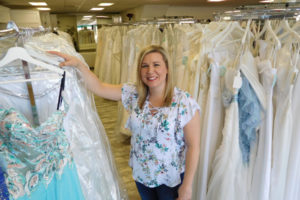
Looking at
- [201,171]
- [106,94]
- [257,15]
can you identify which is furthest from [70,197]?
[257,15]

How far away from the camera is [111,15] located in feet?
30.4

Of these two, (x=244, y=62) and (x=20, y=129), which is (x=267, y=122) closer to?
(x=244, y=62)

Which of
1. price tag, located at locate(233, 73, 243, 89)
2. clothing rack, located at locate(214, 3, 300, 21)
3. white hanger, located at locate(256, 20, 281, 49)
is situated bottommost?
price tag, located at locate(233, 73, 243, 89)

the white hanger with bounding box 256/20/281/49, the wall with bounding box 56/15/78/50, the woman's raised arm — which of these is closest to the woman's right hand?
the woman's raised arm

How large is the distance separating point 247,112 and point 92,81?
29.3 inches

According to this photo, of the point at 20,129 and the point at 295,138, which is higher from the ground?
the point at 20,129

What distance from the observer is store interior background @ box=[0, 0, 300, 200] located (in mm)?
2629

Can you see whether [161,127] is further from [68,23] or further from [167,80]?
[68,23]

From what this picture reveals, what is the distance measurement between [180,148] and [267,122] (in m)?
0.42

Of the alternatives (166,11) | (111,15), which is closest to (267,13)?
(166,11)

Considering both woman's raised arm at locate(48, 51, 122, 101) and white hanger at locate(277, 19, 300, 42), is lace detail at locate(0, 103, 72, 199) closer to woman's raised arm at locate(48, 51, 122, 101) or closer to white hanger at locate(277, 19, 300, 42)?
woman's raised arm at locate(48, 51, 122, 101)

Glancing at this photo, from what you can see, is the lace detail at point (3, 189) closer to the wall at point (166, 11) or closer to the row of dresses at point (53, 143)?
the row of dresses at point (53, 143)

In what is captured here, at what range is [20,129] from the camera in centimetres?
67

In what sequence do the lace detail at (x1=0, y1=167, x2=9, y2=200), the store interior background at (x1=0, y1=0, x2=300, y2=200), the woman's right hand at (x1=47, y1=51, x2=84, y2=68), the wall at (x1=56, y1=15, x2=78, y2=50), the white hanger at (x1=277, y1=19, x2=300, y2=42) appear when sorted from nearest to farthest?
the lace detail at (x1=0, y1=167, x2=9, y2=200) < the woman's right hand at (x1=47, y1=51, x2=84, y2=68) < the white hanger at (x1=277, y1=19, x2=300, y2=42) < the store interior background at (x1=0, y1=0, x2=300, y2=200) < the wall at (x1=56, y1=15, x2=78, y2=50)
